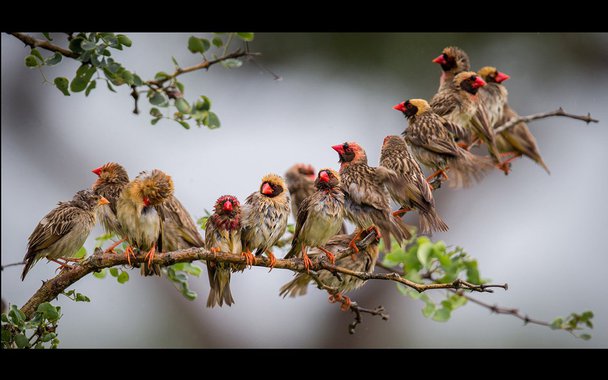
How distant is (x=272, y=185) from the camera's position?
4.47 m

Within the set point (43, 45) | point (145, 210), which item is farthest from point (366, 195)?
point (43, 45)

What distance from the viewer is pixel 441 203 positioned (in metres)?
9.07

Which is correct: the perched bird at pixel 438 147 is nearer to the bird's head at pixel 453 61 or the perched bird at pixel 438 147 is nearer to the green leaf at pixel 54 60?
the bird's head at pixel 453 61

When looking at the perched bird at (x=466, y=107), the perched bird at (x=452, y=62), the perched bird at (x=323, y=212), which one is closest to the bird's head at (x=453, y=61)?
the perched bird at (x=452, y=62)

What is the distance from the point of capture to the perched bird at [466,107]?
4.98 m

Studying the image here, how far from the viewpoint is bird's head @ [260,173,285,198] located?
4.43 m

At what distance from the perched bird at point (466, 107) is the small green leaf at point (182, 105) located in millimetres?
1777

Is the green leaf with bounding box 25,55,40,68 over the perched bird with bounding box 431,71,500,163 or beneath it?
beneath

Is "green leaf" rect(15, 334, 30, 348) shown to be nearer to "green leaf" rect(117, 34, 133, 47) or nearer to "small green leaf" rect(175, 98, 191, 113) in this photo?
"small green leaf" rect(175, 98, 191, 113)

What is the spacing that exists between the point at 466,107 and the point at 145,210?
6.67 ft

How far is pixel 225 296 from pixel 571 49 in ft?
23.5

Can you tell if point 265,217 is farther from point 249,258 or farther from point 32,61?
point 32,61

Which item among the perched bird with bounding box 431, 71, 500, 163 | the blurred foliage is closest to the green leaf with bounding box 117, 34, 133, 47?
the blurred foliage

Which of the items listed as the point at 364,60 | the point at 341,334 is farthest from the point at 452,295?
the point at 364,60
